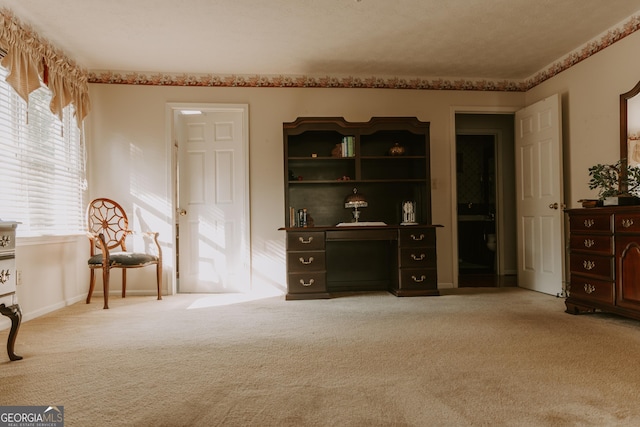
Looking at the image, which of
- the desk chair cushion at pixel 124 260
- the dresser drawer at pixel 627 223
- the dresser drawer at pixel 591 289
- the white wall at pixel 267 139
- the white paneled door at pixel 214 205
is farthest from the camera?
the white paneled door at pixel 214 205

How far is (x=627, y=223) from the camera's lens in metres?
3.08

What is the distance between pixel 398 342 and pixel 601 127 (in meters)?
2.97

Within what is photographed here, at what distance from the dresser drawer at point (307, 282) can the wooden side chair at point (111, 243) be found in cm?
139

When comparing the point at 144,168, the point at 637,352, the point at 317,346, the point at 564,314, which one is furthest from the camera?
the point at 144,168

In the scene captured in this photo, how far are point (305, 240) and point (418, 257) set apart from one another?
119cm

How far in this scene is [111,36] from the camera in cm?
396

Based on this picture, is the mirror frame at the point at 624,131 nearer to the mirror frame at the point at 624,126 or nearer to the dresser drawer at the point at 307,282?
the mirror frame at the point at 624,126

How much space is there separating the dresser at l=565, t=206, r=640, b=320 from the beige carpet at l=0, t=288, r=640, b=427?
15 centimetres

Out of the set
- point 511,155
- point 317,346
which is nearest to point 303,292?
point 317,346

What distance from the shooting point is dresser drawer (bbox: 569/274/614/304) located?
322cm

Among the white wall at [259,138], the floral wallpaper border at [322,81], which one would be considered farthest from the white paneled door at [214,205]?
the floral wallpaper border at [322,81]

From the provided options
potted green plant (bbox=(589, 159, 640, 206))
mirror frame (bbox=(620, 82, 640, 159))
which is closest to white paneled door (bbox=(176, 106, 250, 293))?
potted green plant (bbox=(589, 159, 640, 206))

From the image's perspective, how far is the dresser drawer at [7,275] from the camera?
7.80 feet

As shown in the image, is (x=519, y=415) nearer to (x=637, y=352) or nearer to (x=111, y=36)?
(x=637, y=352)
